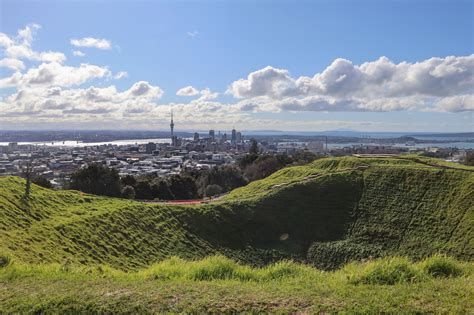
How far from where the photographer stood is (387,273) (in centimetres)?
637

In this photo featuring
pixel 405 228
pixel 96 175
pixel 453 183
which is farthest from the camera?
pixel 96 175

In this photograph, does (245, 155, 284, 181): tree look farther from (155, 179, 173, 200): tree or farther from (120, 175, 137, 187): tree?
(120, 175, 137, 187): tree

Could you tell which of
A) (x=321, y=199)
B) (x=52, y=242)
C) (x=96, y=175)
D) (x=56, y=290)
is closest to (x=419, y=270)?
(x=56, y=290)

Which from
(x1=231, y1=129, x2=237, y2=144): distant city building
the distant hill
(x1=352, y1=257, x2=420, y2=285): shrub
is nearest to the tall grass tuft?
the distant hill

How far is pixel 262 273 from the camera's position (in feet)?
23.5

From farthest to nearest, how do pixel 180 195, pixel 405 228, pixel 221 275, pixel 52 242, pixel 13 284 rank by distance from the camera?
1. pixel 180 195
2. pixel 405 228
3. pixel 52 242
4. pixel 221 275
5. pixel 13 284

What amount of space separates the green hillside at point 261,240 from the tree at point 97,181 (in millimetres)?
13267

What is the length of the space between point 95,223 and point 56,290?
931 centimetres

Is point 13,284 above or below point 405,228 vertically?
above

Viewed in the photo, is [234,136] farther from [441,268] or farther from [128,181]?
[441,268]

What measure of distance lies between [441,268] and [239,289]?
3.73m

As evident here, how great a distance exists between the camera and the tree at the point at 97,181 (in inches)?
1282

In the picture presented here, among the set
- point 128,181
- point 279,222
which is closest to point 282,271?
point 279,222

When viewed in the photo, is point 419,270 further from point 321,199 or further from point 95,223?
point 321,199
